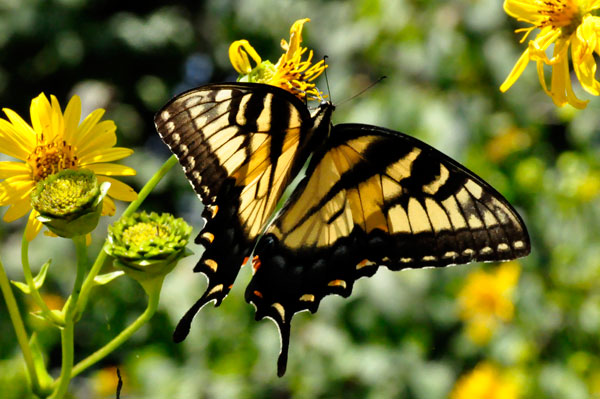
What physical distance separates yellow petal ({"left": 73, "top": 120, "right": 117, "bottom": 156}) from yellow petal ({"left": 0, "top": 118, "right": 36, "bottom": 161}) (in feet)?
0.19

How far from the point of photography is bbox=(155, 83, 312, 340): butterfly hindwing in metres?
0.99

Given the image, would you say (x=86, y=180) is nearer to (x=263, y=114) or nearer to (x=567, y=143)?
(x=263, y=114)

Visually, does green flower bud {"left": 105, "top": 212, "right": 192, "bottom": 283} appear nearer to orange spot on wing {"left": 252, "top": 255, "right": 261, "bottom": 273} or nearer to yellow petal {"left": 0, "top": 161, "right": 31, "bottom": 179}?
yellow petal {"left": 0, "top": 161, "right": 31, "bottom": 179}

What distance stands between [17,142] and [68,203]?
0.62 feet

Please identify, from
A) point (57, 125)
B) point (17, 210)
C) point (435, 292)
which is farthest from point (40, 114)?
point (435, 292)

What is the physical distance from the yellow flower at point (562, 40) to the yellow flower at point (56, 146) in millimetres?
500

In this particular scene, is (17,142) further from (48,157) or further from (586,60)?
(586,60)

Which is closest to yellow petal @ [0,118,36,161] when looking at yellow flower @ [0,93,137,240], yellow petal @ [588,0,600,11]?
yellow flower @ [0,93,137,240]

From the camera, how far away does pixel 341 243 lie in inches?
46.8

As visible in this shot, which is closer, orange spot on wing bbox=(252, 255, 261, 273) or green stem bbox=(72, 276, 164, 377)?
green stem bbox=(72, 276, 164, 377)

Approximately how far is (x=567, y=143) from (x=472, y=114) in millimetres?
531

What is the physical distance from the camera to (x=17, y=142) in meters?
0.94

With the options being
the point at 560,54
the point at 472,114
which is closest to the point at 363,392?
the point at 472,114

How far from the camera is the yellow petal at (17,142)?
92cm
